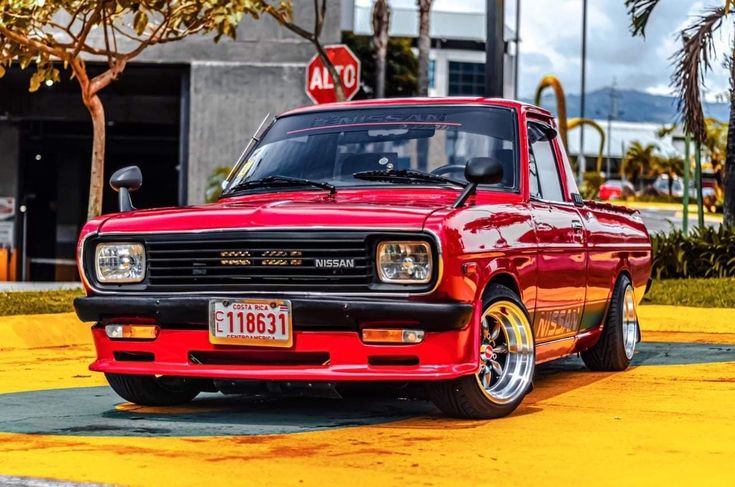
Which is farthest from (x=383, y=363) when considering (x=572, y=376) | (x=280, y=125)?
(x=572, y=376)

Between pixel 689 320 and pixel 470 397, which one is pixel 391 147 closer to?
pixel 470 397

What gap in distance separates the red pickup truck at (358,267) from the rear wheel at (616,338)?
2.65 ft

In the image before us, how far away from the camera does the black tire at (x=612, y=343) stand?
8.63 meters

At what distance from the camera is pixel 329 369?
6.00 metres

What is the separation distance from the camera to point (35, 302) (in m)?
12.9

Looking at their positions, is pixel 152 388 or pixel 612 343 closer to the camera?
pixel 152 388

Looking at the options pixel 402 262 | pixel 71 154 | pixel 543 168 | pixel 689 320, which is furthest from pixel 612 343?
pixel 71 154

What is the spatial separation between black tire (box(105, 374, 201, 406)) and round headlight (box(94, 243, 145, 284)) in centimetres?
58

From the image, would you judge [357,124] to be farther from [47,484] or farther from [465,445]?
[47,484]

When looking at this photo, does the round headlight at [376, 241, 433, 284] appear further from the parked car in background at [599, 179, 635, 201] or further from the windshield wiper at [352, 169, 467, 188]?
the parked car in background at [599, 179, 635, 201]

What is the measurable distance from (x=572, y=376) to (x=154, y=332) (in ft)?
10.6

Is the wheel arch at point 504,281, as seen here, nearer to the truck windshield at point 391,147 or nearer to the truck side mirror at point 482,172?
the truck side mirror at point 482,172

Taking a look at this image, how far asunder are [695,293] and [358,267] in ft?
30.0

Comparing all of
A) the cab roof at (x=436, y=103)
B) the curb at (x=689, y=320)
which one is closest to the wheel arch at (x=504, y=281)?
the cab roof at (x=436, y=103)
